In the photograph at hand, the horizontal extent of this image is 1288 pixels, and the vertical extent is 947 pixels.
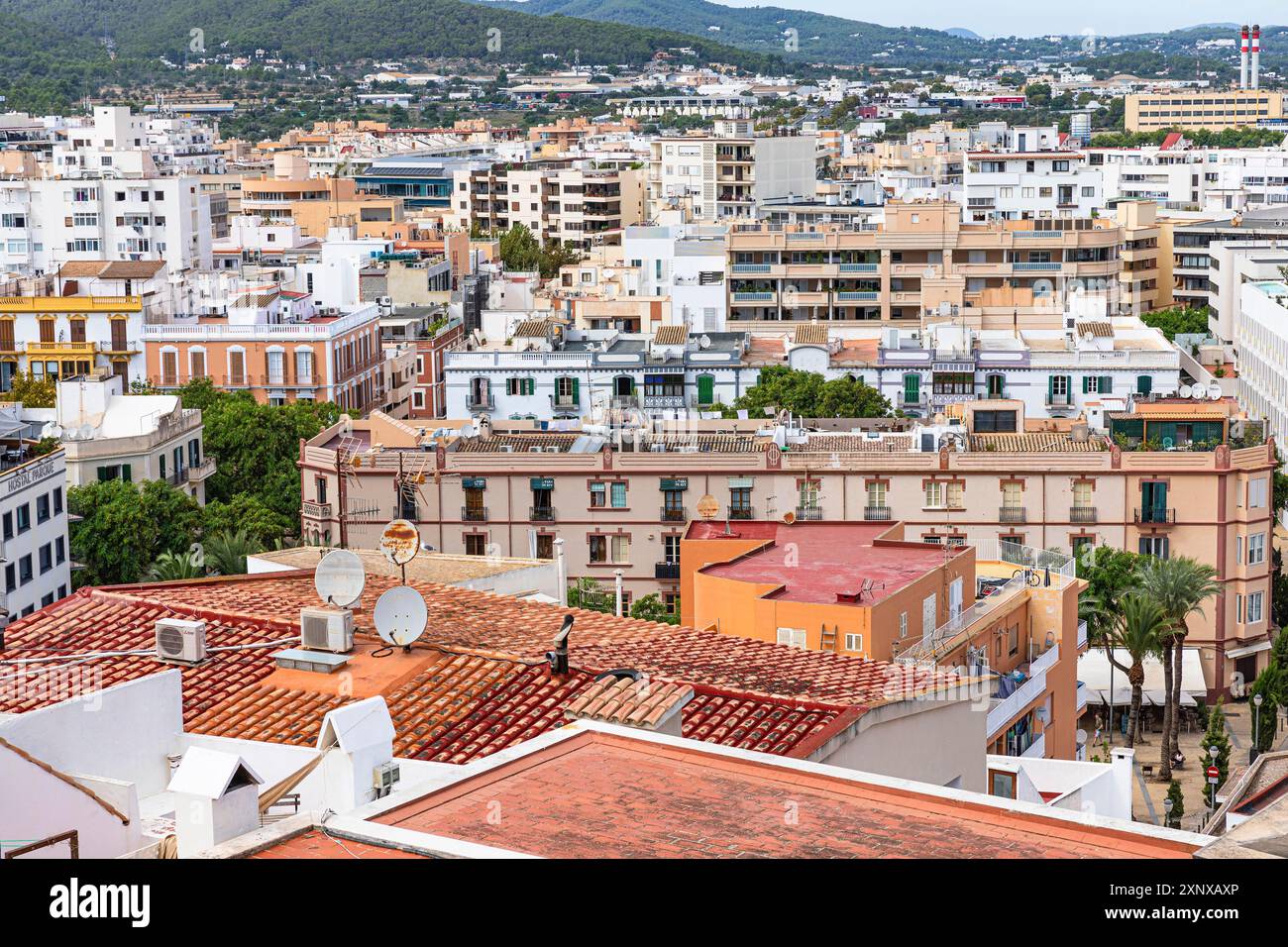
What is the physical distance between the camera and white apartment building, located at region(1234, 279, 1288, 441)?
78.0 meters

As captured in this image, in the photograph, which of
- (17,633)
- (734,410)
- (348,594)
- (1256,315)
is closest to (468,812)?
(348,594)

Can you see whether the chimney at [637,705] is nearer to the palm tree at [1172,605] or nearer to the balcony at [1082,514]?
the palm tree at [1172,605]

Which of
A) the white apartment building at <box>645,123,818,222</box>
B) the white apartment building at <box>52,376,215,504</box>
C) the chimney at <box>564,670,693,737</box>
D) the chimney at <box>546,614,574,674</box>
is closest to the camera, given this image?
the chimney at <box>564,670,693,737</box>

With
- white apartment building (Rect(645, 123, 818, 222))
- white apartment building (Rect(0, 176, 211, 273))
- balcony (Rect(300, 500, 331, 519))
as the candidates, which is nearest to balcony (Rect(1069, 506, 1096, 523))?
balcony (Rect(300, 500, 331, 519))

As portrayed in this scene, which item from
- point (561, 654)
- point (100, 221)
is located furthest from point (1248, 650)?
point (100, 221)

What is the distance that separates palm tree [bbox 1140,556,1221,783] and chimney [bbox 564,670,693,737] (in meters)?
31.0

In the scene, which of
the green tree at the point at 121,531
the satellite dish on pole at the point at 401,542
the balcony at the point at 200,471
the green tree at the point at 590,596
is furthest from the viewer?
the balcony at the point at 200,471

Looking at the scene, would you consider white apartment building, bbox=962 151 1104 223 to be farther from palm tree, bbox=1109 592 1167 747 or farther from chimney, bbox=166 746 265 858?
chimney, bbox=166 746 265 858

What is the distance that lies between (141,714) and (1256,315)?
236 ft

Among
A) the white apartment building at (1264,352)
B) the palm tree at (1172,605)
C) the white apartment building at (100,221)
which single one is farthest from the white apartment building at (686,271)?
the palm tree at (1172,605)

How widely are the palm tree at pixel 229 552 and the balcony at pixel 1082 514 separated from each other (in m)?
18.3

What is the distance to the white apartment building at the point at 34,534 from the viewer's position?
4472cm

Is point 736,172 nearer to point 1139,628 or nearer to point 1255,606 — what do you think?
point 1255,606

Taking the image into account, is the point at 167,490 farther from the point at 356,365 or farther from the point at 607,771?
the point at 607,771
